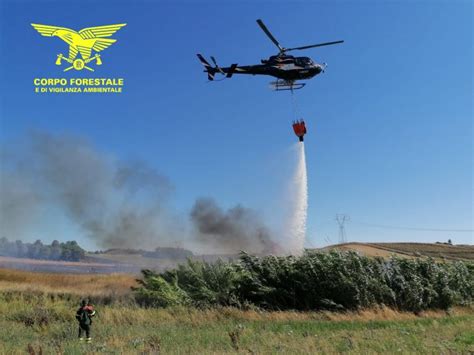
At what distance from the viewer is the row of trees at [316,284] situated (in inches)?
841

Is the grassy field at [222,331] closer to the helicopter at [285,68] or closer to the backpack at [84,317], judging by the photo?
the backpack at [84,317]

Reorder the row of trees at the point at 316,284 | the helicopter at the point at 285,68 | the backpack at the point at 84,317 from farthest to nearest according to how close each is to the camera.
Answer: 1. the helicopter at the point at 285,68
2. the row of trees at the point at 316,284
3. the backpack at the point at 84,317

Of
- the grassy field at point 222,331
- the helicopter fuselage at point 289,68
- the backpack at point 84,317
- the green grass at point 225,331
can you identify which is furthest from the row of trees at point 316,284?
the helicopter fuselage at point 289,68

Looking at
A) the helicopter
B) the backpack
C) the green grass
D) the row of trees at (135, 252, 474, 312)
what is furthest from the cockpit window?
the backpack

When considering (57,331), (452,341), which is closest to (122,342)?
(57,331)

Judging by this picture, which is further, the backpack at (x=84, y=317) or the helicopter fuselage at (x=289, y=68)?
the helicopter fuselage at (x=289, y=68)

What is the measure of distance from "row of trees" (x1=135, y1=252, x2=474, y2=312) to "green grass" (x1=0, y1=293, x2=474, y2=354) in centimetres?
130

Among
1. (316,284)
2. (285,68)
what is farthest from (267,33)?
(316,284)

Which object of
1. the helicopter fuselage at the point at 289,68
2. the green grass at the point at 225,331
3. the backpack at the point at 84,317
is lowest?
the green grass at the point at 225,331

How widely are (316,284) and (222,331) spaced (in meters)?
8.41

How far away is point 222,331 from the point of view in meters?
14.8

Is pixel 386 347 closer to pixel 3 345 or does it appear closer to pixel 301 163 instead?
pixel 3 345

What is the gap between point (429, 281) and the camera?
22578 mm

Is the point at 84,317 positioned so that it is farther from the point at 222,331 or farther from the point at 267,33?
the point at 267,33
